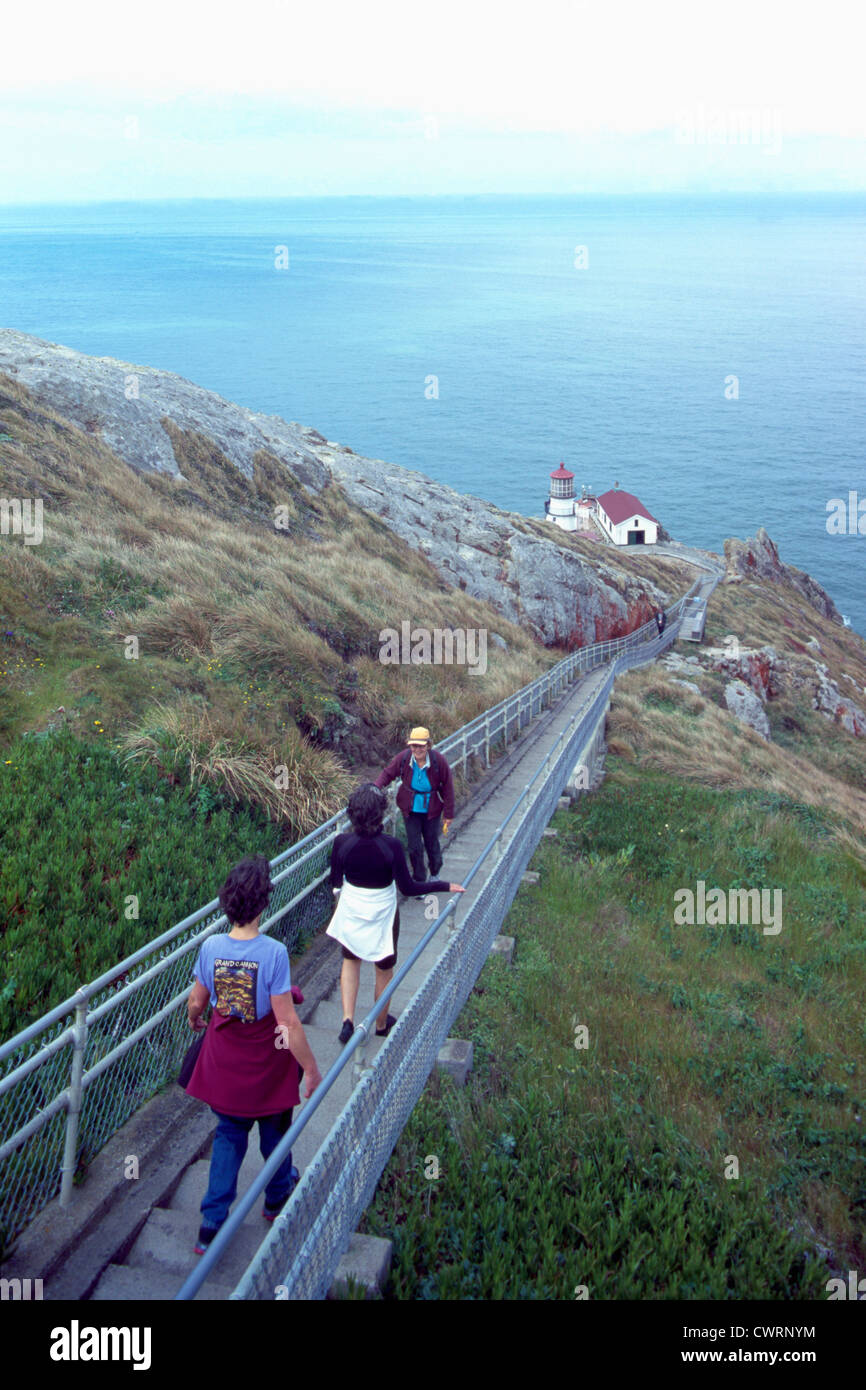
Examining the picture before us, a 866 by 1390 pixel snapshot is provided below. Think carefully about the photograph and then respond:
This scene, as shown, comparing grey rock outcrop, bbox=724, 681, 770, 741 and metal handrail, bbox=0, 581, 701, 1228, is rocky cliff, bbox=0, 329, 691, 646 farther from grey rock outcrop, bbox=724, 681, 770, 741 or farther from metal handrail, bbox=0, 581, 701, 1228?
metal handrail, bbox=0, 581, 701, 1228

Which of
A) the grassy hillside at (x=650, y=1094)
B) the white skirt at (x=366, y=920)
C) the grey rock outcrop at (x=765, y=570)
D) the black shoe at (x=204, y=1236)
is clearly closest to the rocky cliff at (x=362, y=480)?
the grassy hillside at (x=650, y=1094)

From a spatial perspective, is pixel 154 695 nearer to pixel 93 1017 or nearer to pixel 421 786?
pixel 421 786

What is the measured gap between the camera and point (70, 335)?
547ft

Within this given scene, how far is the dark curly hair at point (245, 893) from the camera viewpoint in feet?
12.3

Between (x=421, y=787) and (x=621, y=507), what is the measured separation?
66006 millimetres

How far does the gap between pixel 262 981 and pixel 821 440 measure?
123m

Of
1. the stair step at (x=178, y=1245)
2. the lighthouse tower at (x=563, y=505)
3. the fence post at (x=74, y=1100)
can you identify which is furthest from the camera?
the lighthouse tower at (x=563, y=505)

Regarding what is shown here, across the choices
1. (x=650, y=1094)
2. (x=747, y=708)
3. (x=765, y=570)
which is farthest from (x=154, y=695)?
(x=765, y=570)

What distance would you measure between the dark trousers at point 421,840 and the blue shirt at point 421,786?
106 mm

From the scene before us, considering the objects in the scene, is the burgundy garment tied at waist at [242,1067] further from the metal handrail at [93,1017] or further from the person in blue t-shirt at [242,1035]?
the metal handrail at [93,1017]

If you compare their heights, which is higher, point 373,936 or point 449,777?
point 449,777

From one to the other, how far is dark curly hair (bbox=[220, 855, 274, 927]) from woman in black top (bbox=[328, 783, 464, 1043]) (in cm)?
147

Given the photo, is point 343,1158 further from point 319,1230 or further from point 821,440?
point 821,440
